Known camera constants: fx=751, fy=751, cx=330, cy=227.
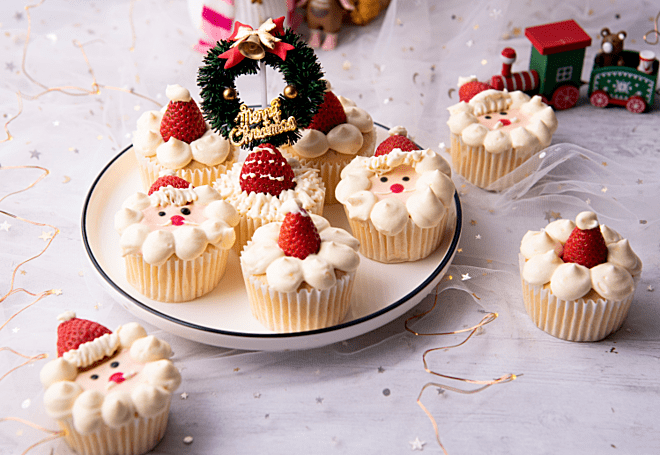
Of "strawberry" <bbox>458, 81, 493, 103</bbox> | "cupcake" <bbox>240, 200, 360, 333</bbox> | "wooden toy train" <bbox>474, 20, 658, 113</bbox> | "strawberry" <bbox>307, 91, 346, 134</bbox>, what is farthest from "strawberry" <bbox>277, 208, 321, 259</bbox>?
"wooden toy train" <bbox>474, 20, 658, 113</bbox>

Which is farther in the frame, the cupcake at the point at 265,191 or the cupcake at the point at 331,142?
the cupcake at the point at 331,142

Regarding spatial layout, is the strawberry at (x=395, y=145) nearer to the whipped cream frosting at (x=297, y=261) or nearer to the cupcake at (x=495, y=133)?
the cupcake at (x=495, y=133)

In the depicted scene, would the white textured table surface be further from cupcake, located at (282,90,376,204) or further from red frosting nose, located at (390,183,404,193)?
cupcake, located at (282,90,376,204)

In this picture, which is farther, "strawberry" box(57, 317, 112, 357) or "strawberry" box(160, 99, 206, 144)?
"strawberry" box(160, 99, 206, 144)

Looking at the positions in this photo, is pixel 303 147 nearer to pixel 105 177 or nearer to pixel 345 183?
pixel 345 183

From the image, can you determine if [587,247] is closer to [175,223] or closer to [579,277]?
[579,277]

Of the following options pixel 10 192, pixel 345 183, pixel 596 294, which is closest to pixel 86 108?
pixel 10 192

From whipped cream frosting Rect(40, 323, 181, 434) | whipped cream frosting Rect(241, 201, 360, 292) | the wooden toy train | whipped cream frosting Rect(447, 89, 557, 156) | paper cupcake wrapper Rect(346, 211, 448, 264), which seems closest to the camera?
whipped cream frosting Rect(40, 323, 181, 434)

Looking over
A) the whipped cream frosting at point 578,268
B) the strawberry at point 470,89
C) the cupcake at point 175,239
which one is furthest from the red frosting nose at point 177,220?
the strawberry at point 470,89

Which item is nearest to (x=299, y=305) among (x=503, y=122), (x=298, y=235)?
(x=298, y=235)
